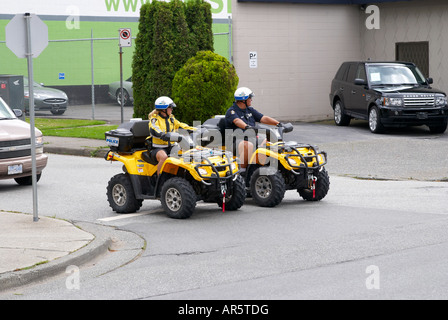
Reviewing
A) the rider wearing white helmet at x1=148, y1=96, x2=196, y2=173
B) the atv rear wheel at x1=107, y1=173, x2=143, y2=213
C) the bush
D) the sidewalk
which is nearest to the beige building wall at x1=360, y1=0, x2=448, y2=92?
the bush

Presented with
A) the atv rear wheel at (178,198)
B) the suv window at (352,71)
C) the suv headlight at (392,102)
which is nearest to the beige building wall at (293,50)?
the suv window at (352,71)

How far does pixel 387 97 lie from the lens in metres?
22.5

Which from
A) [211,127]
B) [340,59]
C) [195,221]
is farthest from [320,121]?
[195,221]

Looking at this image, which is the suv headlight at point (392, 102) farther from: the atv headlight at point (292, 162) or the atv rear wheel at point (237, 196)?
the atv rear wheel at point (237, 196)

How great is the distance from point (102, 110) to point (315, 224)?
2376 cm

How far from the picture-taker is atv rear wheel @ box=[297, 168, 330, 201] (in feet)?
41.7

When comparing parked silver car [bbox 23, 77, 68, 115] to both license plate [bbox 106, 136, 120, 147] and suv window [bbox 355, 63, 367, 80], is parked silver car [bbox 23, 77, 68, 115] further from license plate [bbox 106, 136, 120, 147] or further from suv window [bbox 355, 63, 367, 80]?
license plate [bbox 106, 136, 120, 147]

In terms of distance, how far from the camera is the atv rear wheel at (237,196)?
39.4ft

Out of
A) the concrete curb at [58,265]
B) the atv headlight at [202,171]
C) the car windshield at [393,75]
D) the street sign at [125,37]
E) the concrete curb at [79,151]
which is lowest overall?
the concrete curb at [79,151]

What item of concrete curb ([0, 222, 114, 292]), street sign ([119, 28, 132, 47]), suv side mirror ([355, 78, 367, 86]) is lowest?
concrete curb ([0, 222, 114, 292])

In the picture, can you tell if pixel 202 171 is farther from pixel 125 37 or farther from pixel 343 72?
pixel 343 72

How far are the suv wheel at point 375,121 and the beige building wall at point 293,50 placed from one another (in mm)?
4764

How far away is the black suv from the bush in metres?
4.22
